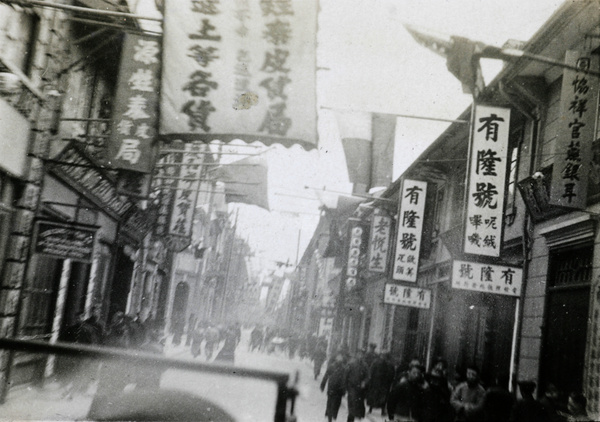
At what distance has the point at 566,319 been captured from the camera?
383 inches

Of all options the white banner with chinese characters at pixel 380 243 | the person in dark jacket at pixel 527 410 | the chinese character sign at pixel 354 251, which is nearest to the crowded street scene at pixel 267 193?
the person in dark jacket at pixel 527 410

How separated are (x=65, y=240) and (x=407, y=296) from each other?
31.3 ft

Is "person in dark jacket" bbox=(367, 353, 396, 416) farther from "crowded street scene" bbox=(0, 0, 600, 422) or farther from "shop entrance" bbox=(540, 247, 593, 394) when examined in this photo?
"shop entrance" bbox=(540, 247, 593, 394)

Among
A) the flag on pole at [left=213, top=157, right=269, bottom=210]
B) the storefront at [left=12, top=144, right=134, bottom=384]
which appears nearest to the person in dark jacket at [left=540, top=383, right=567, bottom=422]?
the storefront at [left=12, top=144, right=134, bottom=384]

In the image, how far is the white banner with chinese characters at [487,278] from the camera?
10252 mm

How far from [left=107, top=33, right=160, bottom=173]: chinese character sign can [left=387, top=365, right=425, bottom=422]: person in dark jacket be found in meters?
5.65

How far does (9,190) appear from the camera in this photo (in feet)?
31.7

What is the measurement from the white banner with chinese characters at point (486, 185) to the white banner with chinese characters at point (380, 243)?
37.3 ft

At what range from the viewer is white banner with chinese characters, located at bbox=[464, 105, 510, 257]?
33.4ft

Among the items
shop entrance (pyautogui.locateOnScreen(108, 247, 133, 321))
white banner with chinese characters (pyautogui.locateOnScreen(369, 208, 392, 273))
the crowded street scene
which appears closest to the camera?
the crowded street scene

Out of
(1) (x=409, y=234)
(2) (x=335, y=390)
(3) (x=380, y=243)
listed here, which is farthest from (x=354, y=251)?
(2) (x=335, y=390)

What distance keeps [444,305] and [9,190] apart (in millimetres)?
12384

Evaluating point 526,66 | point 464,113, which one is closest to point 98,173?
point 464,113

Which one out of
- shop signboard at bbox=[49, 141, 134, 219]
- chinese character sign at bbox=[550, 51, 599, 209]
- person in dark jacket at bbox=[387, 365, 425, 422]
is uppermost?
chinese character sign at bbox=[550, 51, 599, 209]
